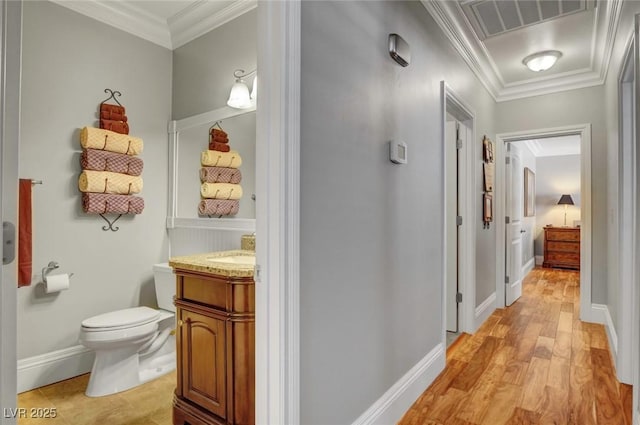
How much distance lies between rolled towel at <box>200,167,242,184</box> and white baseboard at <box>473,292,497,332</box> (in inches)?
96.8

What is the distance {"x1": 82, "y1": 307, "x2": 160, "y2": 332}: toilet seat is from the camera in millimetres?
2125

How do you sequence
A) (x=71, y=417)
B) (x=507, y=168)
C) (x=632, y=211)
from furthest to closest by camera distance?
(x=507, y=168) → (x=632, y=211) → (x=71, y=417)

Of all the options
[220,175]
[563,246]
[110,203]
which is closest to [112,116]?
[110,203]

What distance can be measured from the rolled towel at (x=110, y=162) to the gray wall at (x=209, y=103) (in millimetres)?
371

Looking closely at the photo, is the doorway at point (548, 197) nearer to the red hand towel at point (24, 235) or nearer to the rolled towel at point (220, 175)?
the rolled towel at point (220, 175)

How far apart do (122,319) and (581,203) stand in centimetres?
413

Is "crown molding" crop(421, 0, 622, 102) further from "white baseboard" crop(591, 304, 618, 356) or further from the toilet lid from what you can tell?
the toilet lid

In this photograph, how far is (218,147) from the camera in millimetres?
2842

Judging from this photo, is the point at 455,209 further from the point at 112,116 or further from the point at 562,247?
the point at 562,247

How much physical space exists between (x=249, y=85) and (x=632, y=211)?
8.89 feet

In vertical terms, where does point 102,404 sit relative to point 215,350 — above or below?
below

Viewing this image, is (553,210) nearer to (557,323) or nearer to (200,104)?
(557,323)

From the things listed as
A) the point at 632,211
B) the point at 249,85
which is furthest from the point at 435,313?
the point at 249,85

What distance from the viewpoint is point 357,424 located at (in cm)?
159
